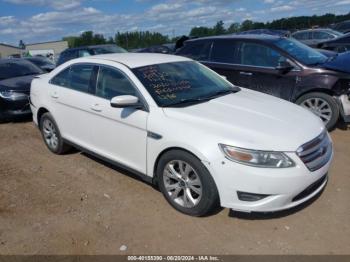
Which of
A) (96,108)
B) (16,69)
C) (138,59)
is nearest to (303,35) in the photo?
(16,69)

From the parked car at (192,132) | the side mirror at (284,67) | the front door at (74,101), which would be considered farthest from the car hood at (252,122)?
the side mirror at (284,67)

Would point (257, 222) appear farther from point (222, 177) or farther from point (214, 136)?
point (214, 136)

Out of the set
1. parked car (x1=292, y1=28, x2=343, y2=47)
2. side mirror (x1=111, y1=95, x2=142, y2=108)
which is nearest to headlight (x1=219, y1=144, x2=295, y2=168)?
side mirror (x1=111, y1=95, x2=142, y2=108)

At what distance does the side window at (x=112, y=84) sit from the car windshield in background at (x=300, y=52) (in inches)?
144

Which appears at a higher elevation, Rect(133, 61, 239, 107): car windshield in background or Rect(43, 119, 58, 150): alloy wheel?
Rect(133, 61, 239, 107): car windshield in background

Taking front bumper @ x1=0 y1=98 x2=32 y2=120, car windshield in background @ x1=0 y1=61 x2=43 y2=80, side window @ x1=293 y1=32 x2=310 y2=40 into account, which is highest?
side window @ x1=293 y1=32 x2=310 y2=40

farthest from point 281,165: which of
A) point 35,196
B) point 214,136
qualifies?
point 35,196

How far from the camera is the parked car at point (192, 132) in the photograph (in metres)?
3.22

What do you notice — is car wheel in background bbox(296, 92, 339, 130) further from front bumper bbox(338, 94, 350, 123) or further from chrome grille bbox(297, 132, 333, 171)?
chrome grille bbox(297, 132, 333, 171)

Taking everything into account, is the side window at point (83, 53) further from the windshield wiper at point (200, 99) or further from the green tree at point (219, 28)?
the green tree at point (219, 28)

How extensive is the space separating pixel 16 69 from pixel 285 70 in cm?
682

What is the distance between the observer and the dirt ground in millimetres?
3246

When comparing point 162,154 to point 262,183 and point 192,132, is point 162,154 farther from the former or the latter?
point 262,183

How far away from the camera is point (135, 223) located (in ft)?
12.0
